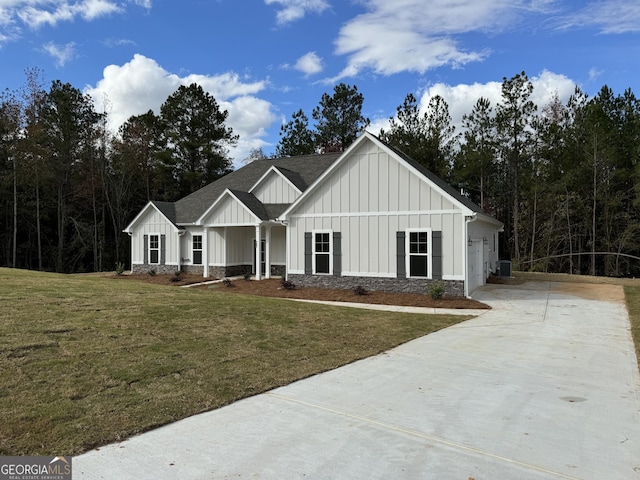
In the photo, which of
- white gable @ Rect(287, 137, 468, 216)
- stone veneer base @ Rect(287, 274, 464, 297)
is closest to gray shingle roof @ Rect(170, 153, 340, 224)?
white gable @ Rect(287, 137, 468, 216)

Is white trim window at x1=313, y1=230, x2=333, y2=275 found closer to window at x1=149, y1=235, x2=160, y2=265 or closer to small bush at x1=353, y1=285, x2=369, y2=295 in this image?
small bush at x1=353, y1=285, x2=369, y2=295

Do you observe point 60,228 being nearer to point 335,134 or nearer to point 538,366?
point 335,134

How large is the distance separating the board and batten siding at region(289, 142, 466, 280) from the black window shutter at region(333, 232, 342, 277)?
15cm

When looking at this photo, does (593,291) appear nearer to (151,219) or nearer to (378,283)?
(378,283)

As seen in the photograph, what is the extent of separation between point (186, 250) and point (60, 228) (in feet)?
53.2

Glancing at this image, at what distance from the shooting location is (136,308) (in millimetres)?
9148

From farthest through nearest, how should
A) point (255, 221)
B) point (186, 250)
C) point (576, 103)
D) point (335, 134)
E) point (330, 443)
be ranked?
1. point (335, 134)
2. point (576, 103)
3. point (186, 250)
4. point (255, 221)
5. point (330, 443)

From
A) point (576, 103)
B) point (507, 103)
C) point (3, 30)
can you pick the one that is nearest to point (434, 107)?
point (507, 103)

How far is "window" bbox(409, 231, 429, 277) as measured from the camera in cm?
1479

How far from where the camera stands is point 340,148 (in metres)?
39.7
